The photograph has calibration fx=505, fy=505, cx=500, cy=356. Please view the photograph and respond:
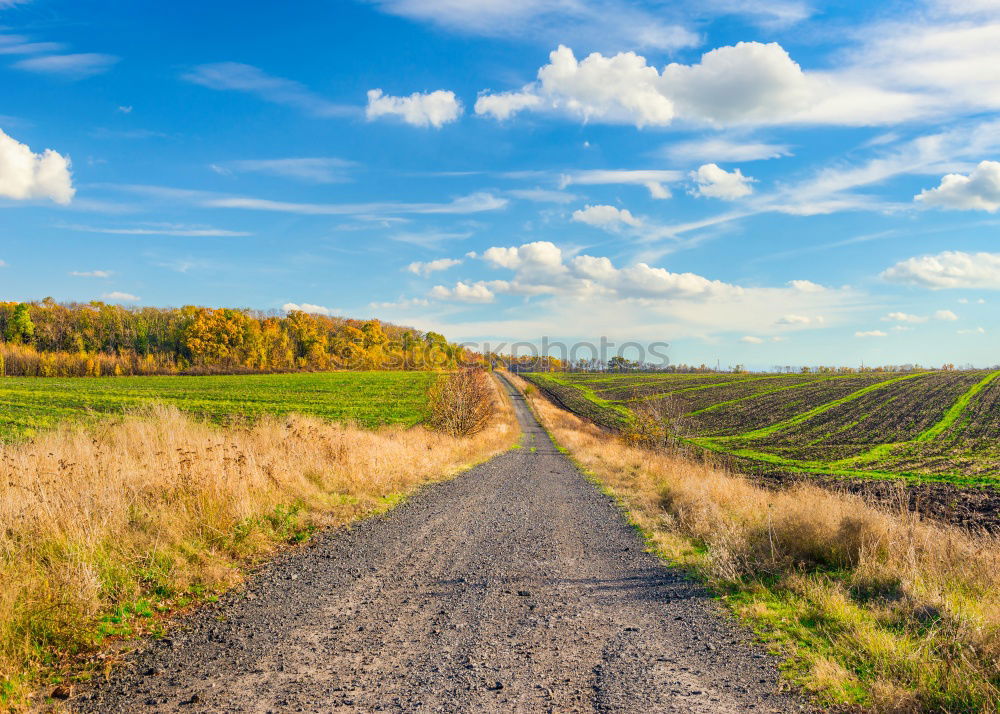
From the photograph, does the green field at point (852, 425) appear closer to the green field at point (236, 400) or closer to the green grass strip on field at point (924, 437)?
the green grass strip on field at point (924, 437)

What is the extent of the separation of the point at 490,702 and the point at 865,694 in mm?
3372

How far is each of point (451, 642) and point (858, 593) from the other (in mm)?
5779

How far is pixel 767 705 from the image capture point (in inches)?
172

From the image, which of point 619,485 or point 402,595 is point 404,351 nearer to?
point 619,485

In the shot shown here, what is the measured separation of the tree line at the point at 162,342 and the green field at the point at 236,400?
22734mm

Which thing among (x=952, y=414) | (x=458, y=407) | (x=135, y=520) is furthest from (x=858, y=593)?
(x=952, y=414)

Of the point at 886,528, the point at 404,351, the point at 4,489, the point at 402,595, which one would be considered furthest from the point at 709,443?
the point at 404,351

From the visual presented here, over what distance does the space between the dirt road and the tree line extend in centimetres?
9419

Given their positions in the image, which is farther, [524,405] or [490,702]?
[524,405]

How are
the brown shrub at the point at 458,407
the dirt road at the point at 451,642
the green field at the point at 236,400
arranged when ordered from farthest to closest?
the green field at the point at 236,400 → the brown shrub at the point at 458,407 → the dirt road at the point at 451,642

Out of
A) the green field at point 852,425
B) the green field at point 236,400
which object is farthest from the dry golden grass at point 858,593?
the green field at point 236,400

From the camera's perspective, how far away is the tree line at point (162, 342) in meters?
86.6

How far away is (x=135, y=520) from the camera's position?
7.21 metres

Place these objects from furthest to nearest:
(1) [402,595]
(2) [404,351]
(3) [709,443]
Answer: (2) [404,351] < (3) [709,443] < (1) [402,595]
